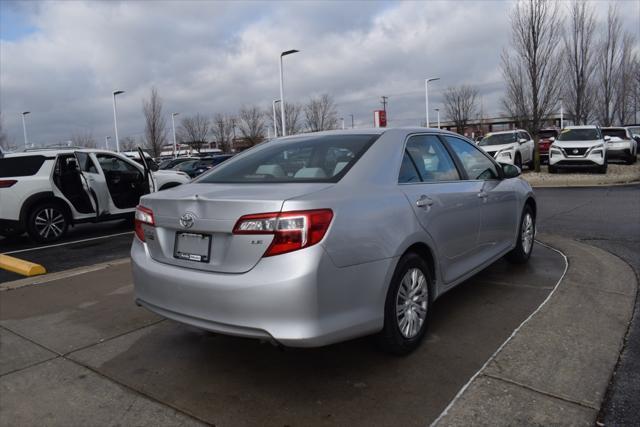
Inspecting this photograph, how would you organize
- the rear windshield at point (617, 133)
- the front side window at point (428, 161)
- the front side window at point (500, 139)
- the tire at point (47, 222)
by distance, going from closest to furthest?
the front side window at point (428, 161)
the tire at point (47, 222)
the front side window at point (500, 139)
the rear windshield at point (617, 133)

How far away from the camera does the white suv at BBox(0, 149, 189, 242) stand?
28.7 ft

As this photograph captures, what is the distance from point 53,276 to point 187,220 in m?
3.96

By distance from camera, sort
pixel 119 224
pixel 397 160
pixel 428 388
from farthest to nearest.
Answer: pixel 119 224 < pixel 397 160 < pixel 428 388

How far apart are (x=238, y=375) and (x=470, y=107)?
54.2 m

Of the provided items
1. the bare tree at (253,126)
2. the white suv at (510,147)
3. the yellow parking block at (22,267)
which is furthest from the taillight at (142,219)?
the bare tree at (253,126)

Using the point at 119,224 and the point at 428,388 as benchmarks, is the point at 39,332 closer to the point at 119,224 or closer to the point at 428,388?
the point at 428,388

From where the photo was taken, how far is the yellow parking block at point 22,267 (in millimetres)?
6392

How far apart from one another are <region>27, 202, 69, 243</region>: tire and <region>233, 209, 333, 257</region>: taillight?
7600mm

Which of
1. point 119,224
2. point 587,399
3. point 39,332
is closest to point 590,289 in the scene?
point 587,399

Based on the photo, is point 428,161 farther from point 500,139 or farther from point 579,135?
point 500,139

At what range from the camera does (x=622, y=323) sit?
3.95 metres

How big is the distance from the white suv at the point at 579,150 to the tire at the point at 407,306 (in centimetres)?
1578

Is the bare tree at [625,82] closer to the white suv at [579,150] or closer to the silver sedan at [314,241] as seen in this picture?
the white suv at [579,150]

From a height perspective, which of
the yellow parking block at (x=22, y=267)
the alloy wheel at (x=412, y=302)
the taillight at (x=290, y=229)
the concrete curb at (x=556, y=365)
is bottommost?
the concrete curb at (x=556, y=365)
